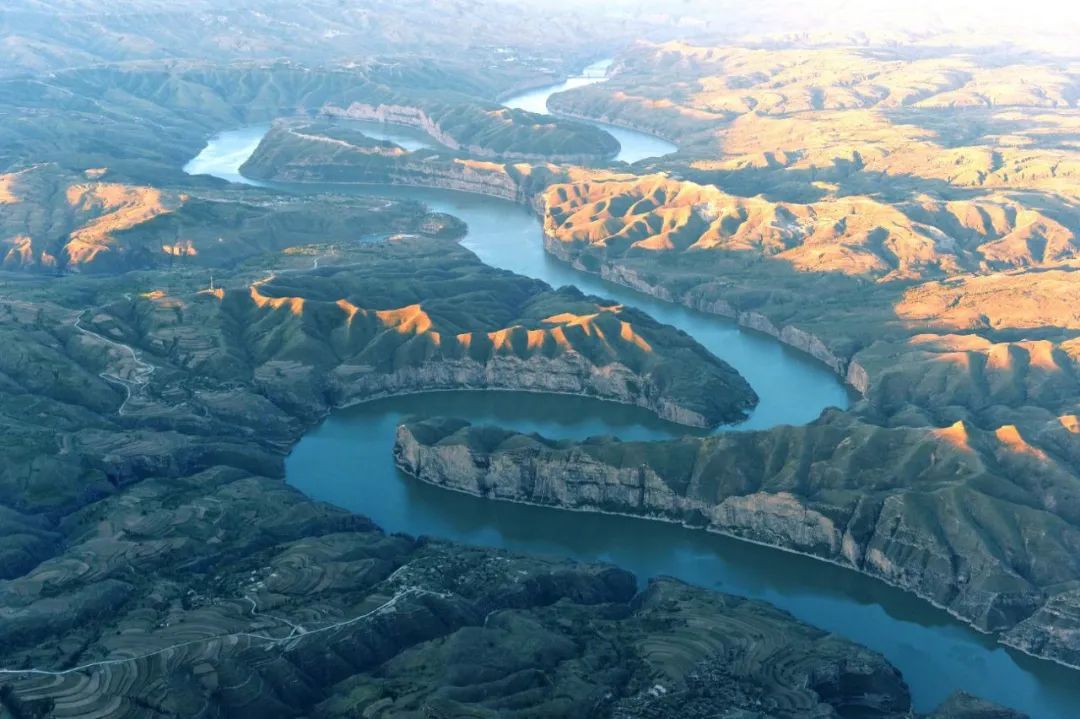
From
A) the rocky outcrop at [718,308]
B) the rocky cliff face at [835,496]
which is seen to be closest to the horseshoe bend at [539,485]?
the rocky cliff face at [835,496]

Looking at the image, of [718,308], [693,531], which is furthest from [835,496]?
[718,308]

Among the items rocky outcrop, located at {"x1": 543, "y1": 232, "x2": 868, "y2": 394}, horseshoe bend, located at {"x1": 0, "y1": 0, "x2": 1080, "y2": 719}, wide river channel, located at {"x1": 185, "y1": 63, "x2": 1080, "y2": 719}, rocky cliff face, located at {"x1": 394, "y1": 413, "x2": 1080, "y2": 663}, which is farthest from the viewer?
rocky outcrop, located at {"x1": 543, "y1": 232, "x2": 868, "y2": 394}

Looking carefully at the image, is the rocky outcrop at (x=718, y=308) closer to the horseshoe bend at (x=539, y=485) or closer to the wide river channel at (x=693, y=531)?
the horseshoe bend at (x=539, y=485)

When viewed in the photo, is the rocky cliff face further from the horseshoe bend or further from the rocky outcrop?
the rocky outcrop

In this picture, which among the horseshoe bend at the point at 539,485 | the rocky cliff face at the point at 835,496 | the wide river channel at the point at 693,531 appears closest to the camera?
the horseshoe bend at the point at 539,485

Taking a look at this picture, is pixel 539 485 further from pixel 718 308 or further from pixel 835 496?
pixel 718 308

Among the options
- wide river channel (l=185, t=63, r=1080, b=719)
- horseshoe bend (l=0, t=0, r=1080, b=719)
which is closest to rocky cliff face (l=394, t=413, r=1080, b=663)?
horseshoe bend (l=0, t=0, r=1080, b=719)

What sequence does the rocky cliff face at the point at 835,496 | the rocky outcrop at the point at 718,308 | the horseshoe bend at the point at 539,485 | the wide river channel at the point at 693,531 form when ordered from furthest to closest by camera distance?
the rocky outcrop at the point at 718,308, the rocky cliff face at the point at 835,496, the wide river channel at the point at 693,531, the horseshoe bend at the point at 539,485
